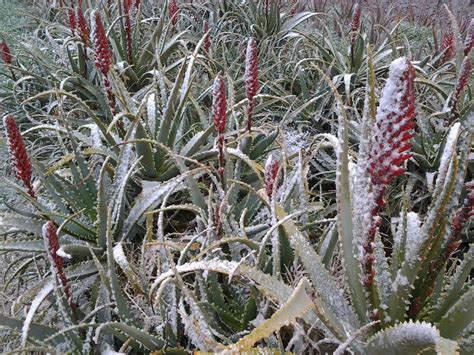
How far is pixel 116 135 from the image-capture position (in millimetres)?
2328

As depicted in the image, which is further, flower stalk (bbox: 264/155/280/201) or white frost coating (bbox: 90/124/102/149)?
white frost coating (bbox: 90/124/102/149)

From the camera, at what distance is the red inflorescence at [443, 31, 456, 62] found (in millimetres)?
3324

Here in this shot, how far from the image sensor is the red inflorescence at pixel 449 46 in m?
3.32

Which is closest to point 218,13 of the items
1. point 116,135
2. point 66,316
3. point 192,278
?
point 116,135

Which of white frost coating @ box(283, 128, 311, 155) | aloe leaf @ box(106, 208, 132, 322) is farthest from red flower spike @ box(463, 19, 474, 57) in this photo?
aloe leaf @ box(106, 208, 132, 322)

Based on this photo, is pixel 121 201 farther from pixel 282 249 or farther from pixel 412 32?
pixel 412 32

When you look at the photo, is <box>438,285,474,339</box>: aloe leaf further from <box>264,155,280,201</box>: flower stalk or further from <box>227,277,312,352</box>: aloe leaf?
<box>264,155,280,201</box>: flower stalk

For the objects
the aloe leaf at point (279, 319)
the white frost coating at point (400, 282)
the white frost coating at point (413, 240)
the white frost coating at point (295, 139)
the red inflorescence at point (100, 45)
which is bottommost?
the white frost coating at point (295, 139)

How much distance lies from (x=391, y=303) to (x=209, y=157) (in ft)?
4.09

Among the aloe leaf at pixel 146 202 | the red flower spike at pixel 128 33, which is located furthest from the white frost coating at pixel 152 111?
the red flower spike at pixel 128 33

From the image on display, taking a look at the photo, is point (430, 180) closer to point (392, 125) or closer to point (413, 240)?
point (413, 240)

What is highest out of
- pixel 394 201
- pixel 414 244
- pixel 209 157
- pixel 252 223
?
pixel 414 244

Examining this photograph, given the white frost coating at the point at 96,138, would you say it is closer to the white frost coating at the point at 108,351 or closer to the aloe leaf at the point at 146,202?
the aloe leaf at the point at 146,202

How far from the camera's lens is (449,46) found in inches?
131
